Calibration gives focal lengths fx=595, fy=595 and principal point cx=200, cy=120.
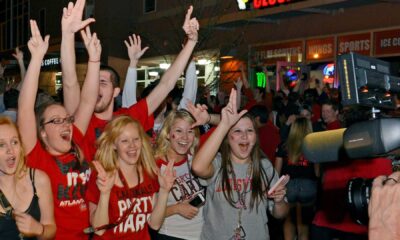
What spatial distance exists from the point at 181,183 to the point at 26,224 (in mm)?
1545

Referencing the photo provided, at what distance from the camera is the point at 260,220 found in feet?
14.5

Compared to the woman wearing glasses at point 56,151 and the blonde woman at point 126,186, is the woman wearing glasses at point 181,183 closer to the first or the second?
the blonde woman at point 126,186

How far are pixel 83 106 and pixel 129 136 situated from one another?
0.39m

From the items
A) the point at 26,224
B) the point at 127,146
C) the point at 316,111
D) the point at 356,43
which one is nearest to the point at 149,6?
the point at 356,43

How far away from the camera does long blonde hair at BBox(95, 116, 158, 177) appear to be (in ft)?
13.6

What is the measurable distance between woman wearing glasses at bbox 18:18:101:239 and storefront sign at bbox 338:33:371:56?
11.8 meters

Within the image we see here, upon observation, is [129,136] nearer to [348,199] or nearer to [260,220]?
[260,220]

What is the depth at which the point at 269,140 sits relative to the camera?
8211 millimetres

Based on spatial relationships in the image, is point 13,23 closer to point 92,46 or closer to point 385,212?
point 92,46

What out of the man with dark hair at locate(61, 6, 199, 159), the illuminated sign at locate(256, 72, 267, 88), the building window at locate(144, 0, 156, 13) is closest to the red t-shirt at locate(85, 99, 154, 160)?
the man with dark hair at locate(61, 6, 199, 159)

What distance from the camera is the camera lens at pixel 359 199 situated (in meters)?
2.07

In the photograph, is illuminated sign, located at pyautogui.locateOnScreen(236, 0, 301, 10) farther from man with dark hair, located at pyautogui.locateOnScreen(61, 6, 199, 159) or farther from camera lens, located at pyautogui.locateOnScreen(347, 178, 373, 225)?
camera lens, located at pyautogui.locateOnScreen(347, 178, 373, 225)

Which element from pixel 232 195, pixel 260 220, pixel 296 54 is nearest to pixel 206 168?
pixel 232 195

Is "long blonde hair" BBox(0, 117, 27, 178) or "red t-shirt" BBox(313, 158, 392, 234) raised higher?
"long blonde hair" BBox(0, 117, 27, 178)
